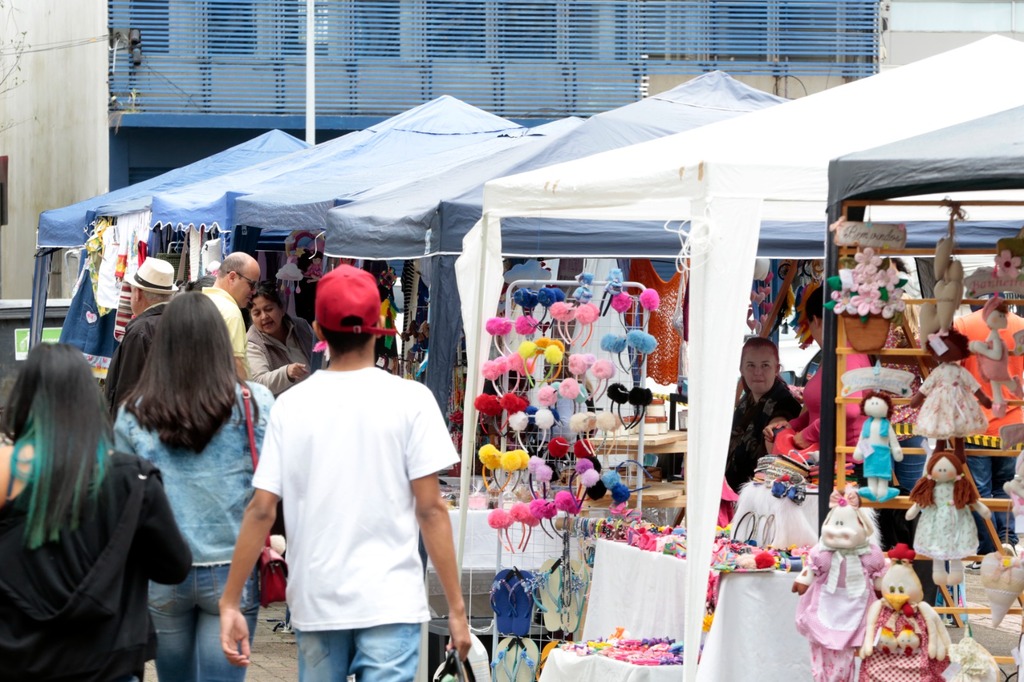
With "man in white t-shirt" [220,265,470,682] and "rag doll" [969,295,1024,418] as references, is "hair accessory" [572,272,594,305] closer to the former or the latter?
"rag doll" [969,295,1024,418]

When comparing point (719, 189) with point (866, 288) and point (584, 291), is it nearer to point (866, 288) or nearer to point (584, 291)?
point (866, 288)

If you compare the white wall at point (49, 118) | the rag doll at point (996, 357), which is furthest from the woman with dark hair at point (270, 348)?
the white wall at point (49, 118)

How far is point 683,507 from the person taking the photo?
7812 millimetres

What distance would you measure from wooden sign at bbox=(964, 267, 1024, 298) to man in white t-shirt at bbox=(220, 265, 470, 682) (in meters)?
2.50

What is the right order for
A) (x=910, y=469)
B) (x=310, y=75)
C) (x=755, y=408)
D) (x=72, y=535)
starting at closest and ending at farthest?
(x=72, y=535) < (x=910, y=469) < (x=755, y=408) < (x=310, y=75)

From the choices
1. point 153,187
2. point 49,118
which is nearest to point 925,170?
point 153,187

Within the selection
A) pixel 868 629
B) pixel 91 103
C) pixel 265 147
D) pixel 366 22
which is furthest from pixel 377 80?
pixel 868 629

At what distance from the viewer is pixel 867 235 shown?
5.36 metres

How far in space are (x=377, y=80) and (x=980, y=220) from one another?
17583 millimetres

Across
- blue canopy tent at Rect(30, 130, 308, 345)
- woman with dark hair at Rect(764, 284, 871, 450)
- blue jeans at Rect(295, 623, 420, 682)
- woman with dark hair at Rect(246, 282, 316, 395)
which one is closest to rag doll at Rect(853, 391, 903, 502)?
woman with dark hair at Rect(764, 284, 871, 450)

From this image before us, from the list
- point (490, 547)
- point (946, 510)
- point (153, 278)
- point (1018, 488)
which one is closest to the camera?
point (1018, 488)

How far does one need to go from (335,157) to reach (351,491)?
9.24 metres

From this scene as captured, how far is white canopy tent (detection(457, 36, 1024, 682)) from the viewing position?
18.6 feet

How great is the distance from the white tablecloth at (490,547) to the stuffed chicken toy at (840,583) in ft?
7.88
